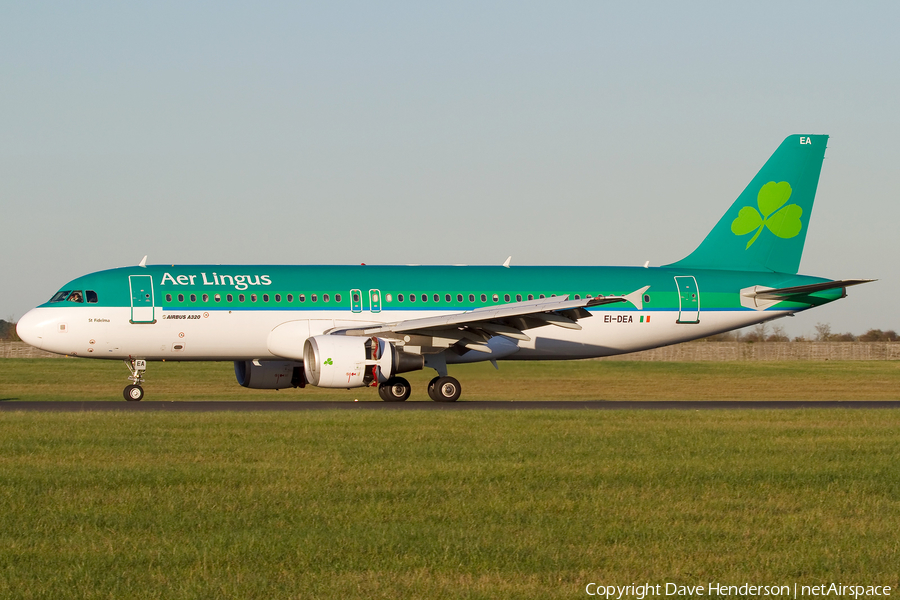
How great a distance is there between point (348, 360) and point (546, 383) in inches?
671

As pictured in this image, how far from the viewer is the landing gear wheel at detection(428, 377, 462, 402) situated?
2694cm

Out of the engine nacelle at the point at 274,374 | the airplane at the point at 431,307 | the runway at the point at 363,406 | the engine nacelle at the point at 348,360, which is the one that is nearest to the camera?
the runway at the point at 363,406

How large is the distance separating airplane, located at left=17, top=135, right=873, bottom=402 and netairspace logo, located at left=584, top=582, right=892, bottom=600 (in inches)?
661

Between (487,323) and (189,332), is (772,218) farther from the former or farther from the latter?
(189,332)

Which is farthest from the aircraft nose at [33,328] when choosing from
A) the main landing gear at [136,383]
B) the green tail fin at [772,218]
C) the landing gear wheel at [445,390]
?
the green tail fin at [772,218]

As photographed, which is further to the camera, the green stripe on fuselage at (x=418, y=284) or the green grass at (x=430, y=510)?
the green stripe on fuselage at (x=418, y=284)

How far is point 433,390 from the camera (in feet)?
88.3

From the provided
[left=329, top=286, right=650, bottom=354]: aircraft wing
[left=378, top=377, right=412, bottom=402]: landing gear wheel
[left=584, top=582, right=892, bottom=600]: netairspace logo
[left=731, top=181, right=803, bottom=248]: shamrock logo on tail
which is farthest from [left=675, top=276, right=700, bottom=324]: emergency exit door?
[left=584, top=582, right=892, bottom=600]: netairspace logo

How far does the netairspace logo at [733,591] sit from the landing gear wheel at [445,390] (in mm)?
19422

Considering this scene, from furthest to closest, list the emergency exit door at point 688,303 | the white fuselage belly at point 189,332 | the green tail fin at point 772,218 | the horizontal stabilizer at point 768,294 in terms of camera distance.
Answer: the green tail fin at point 772,218 → the emergency exit door at point 688,303 → the horizontal stabilizer at point 768,294 → the white fuselage belly at point 189,332

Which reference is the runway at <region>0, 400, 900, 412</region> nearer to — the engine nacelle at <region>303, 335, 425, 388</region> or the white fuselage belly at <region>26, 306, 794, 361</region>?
the engine nacelle at <region>303, 335, 425, 388</region>

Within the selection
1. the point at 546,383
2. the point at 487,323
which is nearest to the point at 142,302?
the point at 487,323

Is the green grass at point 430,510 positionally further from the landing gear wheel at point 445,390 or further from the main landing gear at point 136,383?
the landing gear wheel at point 445,390

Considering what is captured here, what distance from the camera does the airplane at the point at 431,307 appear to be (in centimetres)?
2603
